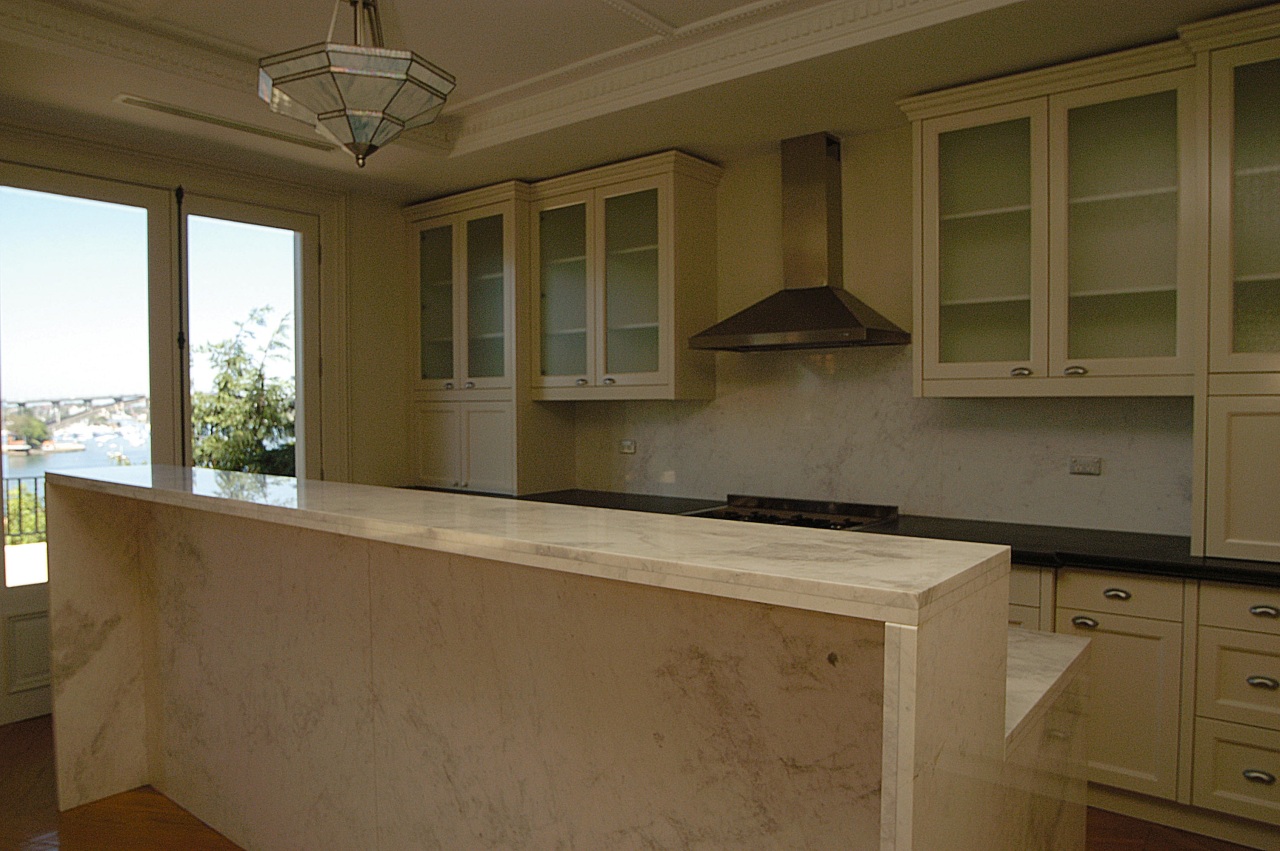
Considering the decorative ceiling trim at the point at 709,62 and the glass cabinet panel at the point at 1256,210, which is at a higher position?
the decorative ceiling trim at the point at 709,62

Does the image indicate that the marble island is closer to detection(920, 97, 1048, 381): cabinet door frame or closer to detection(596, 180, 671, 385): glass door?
detection(920, 97, 1048, 381): cabinet door frame

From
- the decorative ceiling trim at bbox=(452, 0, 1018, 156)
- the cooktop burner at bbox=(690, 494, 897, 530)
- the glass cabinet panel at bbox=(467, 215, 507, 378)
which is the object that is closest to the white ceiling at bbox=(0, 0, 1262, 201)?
the decorative ceiling trim at bbox=(452, 0, 1018, 156)

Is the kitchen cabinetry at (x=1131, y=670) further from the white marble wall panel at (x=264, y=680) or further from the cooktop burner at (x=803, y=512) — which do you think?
the white marble wall panel at (x=264, y=680)

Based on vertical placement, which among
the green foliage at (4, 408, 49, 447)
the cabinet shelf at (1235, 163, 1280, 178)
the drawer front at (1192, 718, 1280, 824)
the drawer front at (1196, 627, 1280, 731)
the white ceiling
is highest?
the white ceiling

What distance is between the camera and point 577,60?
10.5 feet

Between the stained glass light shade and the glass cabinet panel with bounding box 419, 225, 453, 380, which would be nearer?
the stained glass light shade

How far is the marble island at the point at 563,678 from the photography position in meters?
1.06

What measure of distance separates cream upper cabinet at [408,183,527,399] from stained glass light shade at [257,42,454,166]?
2.22 metres

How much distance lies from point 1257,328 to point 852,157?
172cm

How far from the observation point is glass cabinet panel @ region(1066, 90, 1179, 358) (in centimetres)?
268

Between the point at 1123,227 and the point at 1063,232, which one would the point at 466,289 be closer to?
the point at 1063,232

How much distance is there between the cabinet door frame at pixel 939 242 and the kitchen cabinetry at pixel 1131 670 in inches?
29.8

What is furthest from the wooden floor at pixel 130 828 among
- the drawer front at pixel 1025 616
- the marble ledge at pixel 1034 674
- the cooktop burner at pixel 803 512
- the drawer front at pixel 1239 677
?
the cooktop burner at pixel 803 512

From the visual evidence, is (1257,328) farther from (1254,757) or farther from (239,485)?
(239,485)
